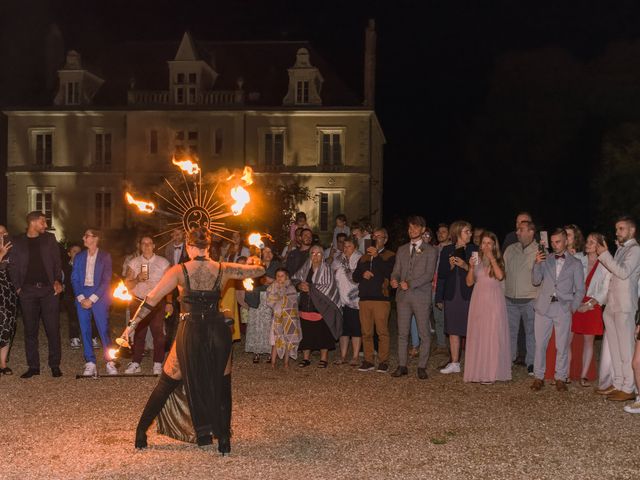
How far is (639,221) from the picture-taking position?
3047 cm

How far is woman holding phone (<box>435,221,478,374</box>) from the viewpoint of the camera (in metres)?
12.3

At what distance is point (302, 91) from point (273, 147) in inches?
121

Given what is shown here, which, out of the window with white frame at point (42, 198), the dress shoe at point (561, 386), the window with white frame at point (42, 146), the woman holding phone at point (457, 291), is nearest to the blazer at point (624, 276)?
the dress shoe at point (561, 386)

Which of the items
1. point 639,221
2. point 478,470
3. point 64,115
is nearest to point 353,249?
point 478,470

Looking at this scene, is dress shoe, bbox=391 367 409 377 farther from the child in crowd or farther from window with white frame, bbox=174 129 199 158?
window with white frame, bbox=174 129 199 158

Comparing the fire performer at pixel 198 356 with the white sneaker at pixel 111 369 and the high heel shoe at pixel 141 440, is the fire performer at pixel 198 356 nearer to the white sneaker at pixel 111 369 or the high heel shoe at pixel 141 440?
the high heel shoe at pixel 141 440

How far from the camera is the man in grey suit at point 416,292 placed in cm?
1205

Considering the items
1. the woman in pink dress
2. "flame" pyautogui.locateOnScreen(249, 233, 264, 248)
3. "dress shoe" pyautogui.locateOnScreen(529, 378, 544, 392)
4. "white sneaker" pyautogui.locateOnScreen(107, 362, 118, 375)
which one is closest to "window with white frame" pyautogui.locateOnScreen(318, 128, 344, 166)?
the woman in pink dress

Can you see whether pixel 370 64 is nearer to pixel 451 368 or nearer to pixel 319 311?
pixel 319 311

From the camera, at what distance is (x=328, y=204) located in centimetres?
4191

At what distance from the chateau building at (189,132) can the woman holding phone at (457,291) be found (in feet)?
91.7

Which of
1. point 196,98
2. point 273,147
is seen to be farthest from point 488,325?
point 196,98

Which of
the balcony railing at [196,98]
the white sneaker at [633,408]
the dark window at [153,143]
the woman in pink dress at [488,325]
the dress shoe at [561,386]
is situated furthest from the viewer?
the dark window at [153,143]

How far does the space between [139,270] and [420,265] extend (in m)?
3.89
